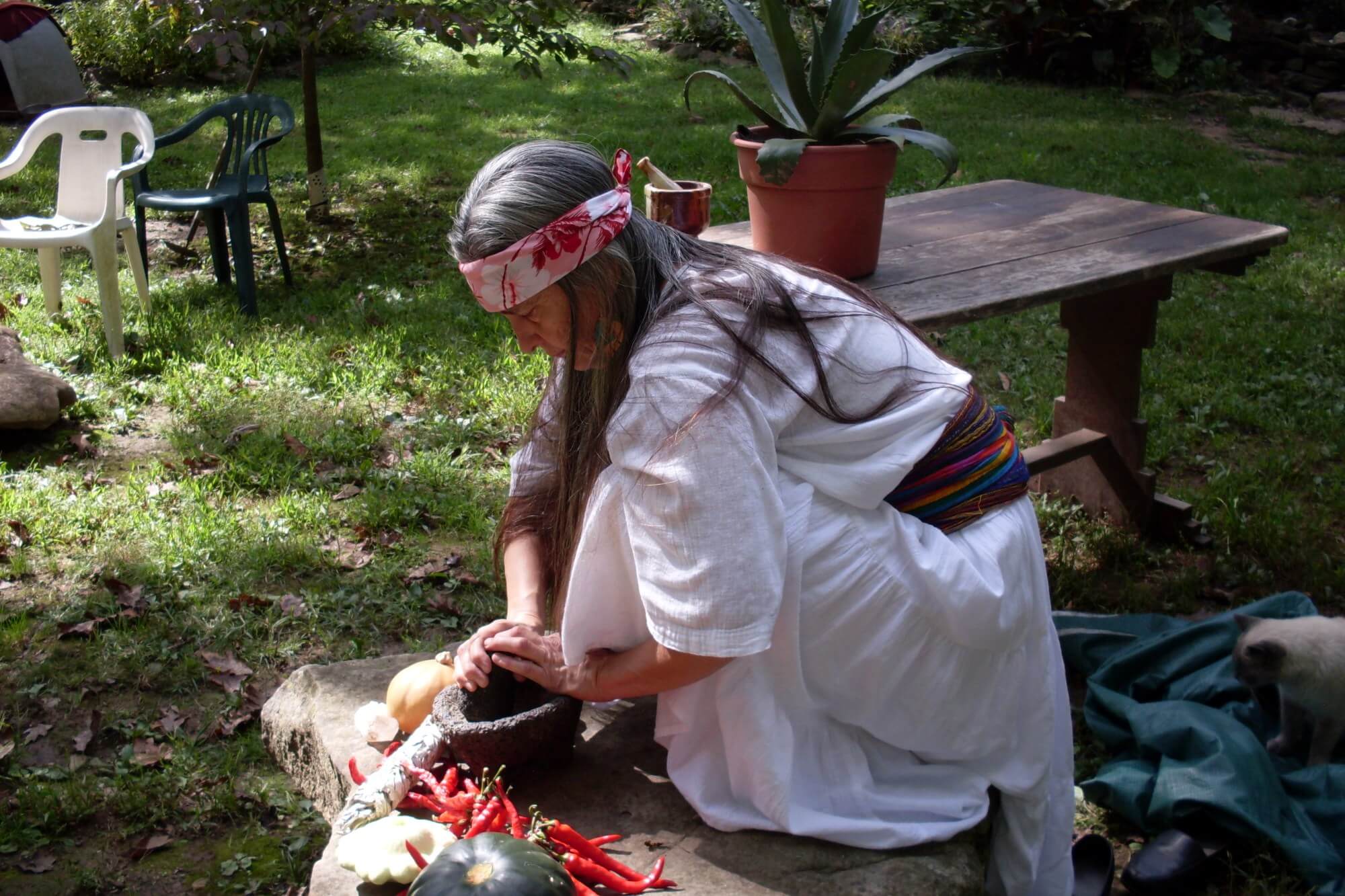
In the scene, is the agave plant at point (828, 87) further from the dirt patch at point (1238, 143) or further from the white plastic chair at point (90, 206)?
the dirt patch at point (1238, 143)

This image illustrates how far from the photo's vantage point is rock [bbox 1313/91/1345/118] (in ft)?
33.0

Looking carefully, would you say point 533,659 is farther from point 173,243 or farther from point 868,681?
point 173,243

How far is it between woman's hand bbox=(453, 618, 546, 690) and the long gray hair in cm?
27

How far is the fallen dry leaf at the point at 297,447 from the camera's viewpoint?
4629 millimetres

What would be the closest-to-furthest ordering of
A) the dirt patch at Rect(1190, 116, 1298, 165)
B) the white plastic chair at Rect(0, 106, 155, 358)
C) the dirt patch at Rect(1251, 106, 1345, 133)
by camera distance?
the white plastic chair at Rect(0, 106, 155, 358), the dirt patch at Rect(1190, 116, 1298, 165), the dirt patch at Rect(1251, 106, 1345, 133)

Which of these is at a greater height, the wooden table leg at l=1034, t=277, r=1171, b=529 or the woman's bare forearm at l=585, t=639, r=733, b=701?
the woman's bare forearm at l=585, t=639, r=733, b=701

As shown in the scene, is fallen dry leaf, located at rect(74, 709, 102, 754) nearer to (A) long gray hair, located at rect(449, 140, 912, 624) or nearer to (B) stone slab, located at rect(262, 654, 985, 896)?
(B) stone slab, located at rect(262, 654, 985, 896)

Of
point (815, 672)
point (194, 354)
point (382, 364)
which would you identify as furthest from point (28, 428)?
point (815, 672)

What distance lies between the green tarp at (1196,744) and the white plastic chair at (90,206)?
172 inches

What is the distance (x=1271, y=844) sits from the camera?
275 centimetres

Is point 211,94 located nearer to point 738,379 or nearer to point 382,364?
point 382,364

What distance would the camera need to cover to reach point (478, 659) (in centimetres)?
227

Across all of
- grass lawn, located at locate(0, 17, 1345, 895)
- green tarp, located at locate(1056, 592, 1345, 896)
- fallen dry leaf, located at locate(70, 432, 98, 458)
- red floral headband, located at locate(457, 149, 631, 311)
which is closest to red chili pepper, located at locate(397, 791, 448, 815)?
grass lawn, located at locate(0, 17, 1345, 895)

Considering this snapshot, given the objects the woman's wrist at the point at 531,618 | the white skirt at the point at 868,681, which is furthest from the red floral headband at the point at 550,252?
the woman's wrist at the point at 531,618
